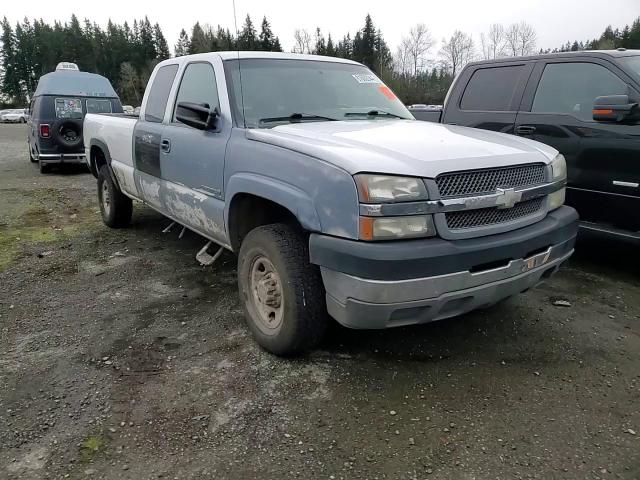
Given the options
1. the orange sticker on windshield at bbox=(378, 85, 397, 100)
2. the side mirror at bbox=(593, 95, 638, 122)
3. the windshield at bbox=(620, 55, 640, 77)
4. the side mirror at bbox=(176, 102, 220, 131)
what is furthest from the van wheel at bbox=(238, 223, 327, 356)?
the windshield at bbox=(620, 55, 640, 77)

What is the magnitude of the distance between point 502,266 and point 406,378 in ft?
2.77

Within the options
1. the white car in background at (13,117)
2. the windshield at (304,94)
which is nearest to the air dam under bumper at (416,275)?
the windshield at (304,94)

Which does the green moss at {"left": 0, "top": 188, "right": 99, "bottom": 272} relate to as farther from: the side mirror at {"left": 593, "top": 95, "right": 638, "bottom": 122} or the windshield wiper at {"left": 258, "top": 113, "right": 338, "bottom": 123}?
the side mirror at {"left": 593, "top": 95, "right": 638, "bottom": 122}

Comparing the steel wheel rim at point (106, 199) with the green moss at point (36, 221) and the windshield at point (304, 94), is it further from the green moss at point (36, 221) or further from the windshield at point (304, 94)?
the windshield at point (304, 94)

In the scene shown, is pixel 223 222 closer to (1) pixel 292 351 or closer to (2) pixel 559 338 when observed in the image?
(1) pixel 292 351

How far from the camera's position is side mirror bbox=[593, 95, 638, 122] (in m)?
4.07

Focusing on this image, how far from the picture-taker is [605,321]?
367cm

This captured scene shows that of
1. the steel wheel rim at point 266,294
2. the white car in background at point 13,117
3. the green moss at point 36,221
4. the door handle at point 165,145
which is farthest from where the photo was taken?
the white car in background at point 13,117

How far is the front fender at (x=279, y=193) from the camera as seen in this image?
2.63m

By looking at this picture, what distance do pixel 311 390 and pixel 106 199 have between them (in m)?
4.61

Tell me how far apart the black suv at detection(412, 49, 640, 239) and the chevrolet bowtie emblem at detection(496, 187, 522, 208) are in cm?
204

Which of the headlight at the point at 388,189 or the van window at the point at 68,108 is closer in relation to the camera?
the headlight at the point at 388,189

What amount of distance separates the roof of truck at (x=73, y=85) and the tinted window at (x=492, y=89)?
30.3 ft

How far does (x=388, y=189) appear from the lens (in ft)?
8.04
